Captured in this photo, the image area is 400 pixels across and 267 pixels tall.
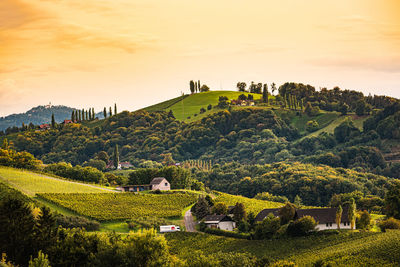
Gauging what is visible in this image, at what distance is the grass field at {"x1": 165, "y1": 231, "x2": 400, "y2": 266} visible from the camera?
5522 cm

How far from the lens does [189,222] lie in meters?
82.8

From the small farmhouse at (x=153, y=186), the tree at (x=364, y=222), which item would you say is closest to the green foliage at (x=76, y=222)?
the small farmhouse at (x=153, y=186)

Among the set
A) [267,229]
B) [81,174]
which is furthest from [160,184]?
[267,229]

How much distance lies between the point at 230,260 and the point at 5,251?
2100cm

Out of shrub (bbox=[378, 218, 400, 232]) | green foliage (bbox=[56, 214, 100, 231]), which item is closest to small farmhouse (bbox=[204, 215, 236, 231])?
green foliage (bbox=[56, 214, 100, 231])

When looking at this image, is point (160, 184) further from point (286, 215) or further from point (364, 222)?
point (364, 222)

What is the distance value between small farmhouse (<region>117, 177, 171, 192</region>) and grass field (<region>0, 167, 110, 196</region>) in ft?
24.7

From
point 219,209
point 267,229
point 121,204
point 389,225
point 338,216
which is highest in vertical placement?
point 121,204

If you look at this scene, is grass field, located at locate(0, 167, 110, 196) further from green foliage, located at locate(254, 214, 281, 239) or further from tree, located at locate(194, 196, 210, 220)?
green foliage, located at locate(254, 214, 281, 239)

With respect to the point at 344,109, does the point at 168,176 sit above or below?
below

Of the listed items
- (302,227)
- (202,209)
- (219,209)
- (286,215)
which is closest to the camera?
(302,227)

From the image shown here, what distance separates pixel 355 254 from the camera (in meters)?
56.5

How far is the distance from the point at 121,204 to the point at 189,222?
12.1m

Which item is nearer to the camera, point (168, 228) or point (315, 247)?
point (315, 247)
